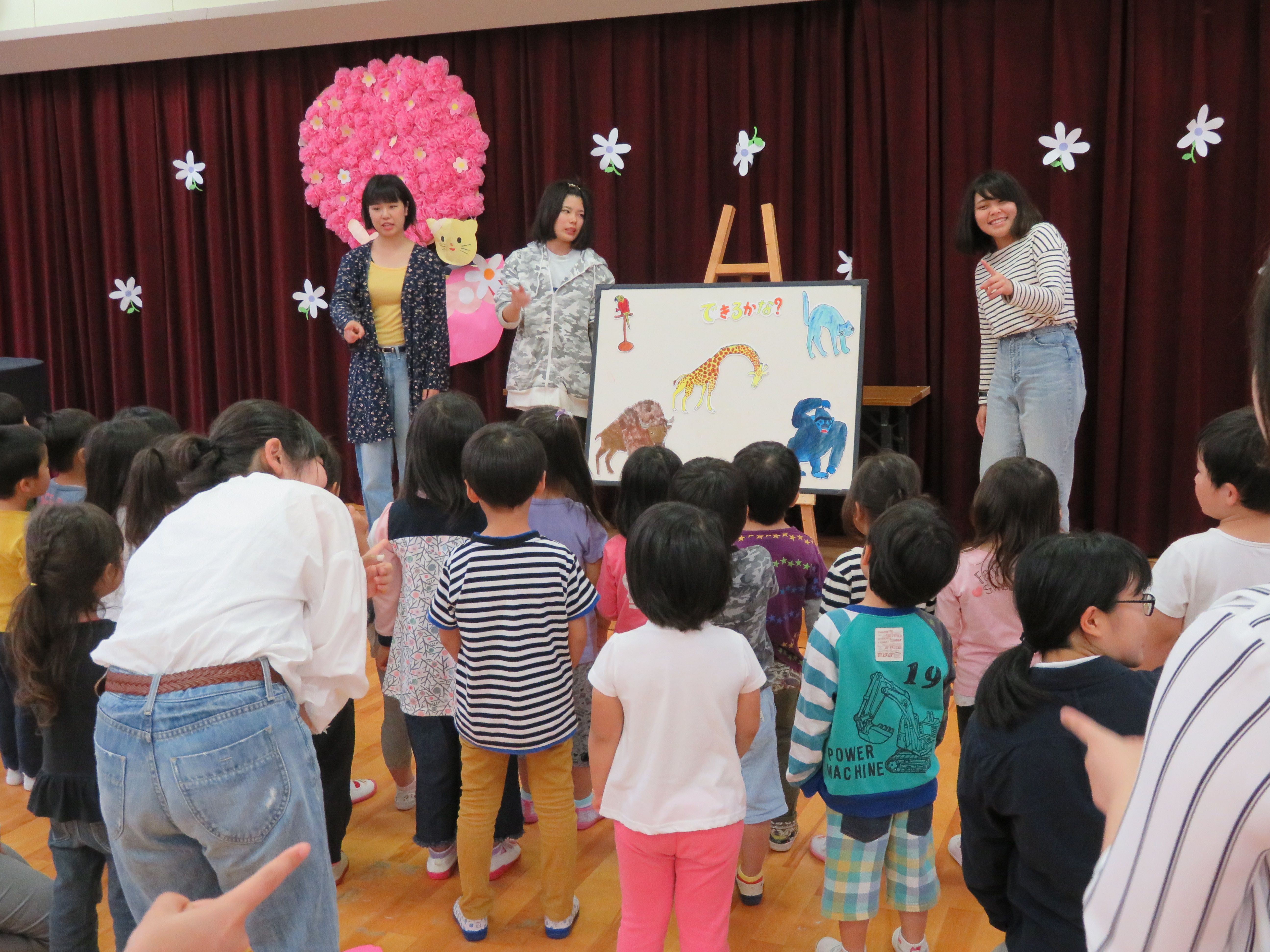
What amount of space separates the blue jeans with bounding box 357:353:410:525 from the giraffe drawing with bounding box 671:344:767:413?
114cm

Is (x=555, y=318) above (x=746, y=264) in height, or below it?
below

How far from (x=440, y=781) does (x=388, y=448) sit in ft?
8.11

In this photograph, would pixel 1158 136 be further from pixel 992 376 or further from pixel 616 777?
pixel 616 777

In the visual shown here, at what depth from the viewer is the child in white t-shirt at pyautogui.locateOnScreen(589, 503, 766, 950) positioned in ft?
5.37

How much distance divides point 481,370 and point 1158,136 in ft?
10.9

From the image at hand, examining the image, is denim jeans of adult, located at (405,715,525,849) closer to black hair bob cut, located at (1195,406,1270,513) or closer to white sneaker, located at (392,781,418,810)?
white sneaker, located at (392,781,418,810)

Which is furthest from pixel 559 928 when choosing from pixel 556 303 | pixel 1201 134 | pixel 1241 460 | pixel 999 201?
pixel 1201 134

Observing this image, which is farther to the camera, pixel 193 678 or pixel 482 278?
pixel 482 278

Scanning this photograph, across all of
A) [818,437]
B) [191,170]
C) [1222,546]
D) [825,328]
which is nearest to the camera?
[1222,546]

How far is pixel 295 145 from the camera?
234 inches

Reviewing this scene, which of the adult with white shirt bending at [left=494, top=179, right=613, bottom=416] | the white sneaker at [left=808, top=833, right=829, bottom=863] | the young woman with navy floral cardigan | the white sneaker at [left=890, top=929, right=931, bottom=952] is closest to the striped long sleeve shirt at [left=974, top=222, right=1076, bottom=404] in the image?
the adult with white shirt bending at [left=494, top=179, right=613, bottom=416]

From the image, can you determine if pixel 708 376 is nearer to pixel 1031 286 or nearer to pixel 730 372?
pixel 730 372

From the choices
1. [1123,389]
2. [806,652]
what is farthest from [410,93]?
[806,652]

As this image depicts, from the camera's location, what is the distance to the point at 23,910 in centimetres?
184
